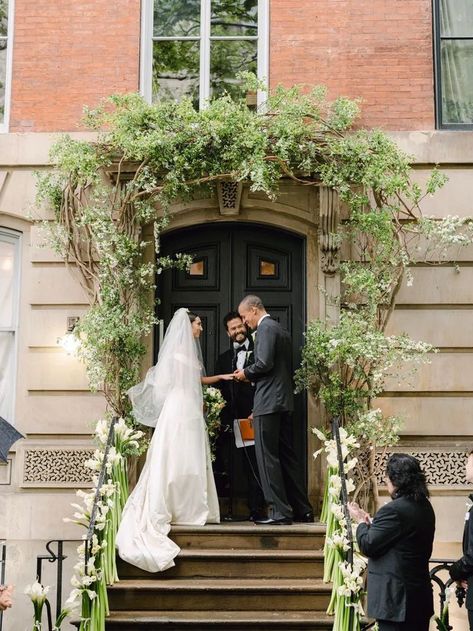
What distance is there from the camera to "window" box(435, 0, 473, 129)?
35.1 feet

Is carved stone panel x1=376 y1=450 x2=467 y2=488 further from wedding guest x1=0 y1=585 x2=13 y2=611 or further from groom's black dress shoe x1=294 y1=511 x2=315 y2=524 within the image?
wedding guest x1=0 y1=585 x2=13 y2=611

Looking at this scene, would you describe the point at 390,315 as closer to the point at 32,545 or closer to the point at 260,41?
the point at 260,41

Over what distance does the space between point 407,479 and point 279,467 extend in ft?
9.16

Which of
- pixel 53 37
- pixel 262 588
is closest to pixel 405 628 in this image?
pixel 262 588

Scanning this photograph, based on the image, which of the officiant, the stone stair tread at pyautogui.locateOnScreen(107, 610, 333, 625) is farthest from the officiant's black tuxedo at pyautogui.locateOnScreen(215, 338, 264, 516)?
the stone stair tread at pyautogui.locateOnScreen(107, 610, 333, 625)

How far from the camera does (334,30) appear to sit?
10641 mm

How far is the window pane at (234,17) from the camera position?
11000 mm

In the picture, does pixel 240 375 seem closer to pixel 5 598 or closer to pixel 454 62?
pixel 5 598

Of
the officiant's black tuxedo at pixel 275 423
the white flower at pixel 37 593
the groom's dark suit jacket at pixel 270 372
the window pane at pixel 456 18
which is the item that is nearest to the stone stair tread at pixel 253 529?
the officiant's black tuxedo at pixel 275 423

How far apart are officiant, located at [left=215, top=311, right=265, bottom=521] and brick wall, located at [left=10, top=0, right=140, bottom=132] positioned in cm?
312

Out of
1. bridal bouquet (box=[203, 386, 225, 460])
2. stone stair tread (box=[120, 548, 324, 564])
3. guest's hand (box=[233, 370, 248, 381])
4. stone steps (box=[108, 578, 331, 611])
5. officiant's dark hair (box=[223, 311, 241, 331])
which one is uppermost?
officiant's dark hair (box=[223, 311, 241, 331])

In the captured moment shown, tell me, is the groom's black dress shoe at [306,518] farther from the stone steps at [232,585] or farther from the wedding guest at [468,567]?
the wedding guest at [468,567]

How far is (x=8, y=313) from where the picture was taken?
10609 mm

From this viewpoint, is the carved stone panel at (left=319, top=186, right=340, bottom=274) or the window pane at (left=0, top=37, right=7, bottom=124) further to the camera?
the window pane at (left=0, top=37, right=7, bottom=124)
